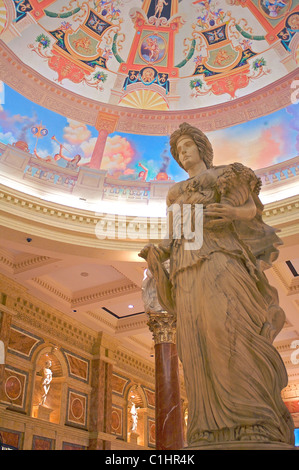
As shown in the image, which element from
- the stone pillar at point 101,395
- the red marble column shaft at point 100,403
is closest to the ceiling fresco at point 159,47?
the stone pillar at point 101,395

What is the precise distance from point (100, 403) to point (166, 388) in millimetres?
6489

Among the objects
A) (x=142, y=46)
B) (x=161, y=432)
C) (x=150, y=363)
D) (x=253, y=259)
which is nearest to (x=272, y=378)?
(x=253, y=259)

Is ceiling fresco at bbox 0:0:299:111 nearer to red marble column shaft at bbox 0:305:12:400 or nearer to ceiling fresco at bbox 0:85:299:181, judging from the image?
ceiling fresco at bbox 0:85:299:181

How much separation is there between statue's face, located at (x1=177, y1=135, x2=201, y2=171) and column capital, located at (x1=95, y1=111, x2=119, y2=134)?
829 cm

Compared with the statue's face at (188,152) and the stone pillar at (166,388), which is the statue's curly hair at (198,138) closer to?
the statue's face at (188,152)

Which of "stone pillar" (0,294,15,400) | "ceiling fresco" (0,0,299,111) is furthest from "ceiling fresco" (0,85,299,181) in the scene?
"stone pillar" (0,294,15,400)

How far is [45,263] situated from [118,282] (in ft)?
7.67

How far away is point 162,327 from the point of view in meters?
8.47

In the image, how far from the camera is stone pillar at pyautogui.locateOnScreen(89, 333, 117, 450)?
516 inches

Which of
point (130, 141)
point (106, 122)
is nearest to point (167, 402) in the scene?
point (130, 141)

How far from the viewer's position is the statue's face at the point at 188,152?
10.6ft

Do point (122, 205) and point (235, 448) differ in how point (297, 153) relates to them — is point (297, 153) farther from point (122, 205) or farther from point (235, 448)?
point (235, 448)

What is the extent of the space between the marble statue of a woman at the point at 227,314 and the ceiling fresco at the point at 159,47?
8847 millimetres

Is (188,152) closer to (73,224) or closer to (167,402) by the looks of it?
(167,402)
